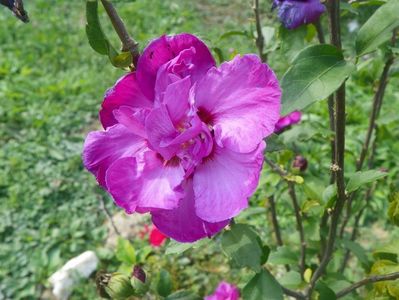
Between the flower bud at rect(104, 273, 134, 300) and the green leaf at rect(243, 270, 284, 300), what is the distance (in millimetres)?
230

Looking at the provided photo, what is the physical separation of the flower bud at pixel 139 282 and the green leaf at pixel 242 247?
0.24 metres

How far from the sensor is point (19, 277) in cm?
221

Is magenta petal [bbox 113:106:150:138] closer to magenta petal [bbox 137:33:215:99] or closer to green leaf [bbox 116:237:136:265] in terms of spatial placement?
magenta petal [bbox 137:33:215:99]

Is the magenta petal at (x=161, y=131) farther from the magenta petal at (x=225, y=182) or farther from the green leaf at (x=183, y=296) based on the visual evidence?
the green leaf at (x=183, y=296)

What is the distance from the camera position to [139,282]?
104 cm

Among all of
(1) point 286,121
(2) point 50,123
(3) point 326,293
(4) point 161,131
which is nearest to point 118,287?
(3) point 326,293

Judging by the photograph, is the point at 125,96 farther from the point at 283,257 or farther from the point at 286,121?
the point at 286,121

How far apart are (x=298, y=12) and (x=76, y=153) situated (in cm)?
201

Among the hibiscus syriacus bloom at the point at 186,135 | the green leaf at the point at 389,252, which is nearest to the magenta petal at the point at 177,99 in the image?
the hibiscus syriacus bloom at the point at 186,135

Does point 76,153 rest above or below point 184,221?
below

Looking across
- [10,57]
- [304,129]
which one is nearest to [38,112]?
[10,57]

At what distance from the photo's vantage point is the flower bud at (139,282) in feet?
3.42

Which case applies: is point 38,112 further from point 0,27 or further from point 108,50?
point 108,50

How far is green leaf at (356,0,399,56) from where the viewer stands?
72 centimetres
